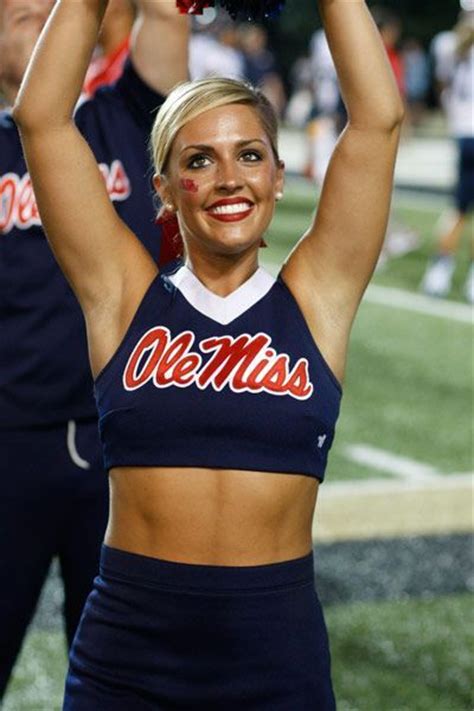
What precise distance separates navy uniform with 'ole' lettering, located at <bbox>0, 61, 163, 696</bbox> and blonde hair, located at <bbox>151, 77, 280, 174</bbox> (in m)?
0.75

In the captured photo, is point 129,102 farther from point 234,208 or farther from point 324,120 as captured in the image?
point 324,120

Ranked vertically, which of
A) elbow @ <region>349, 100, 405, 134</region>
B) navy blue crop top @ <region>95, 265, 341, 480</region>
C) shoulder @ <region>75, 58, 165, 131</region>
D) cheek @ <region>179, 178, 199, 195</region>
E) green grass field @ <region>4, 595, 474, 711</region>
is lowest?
green grass field @ <region>4, 595, 474, 711</region>

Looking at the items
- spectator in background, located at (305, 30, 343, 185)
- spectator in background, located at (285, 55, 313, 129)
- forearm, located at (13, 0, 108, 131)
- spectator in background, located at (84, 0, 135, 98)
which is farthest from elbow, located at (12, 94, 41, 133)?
spectator in background, located at (285, 55, 313, 129)

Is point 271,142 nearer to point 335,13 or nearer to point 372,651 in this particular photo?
point 335,13

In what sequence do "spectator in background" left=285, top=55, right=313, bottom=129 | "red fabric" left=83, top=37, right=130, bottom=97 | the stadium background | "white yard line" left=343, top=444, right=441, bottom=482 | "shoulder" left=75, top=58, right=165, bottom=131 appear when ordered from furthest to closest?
"spectator in background" left=285, top=55, right=313, bottom=129, "white yard line" left=343, top=444, right=441, bottom=482, the stadium background, "red fabric" left=83, top=37, right=130, bottom=97, "shoulder" left=75, top=58, right=165, bottom=131

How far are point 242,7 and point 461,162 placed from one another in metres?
9.03

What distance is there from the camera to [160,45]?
3691 millimetres

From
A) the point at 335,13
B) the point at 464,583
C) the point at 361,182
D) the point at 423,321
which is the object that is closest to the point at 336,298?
the point at 361,182

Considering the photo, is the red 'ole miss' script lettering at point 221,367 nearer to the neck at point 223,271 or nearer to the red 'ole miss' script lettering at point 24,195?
the neck at point 223,271

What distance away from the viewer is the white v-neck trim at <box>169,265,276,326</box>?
2.84 meters

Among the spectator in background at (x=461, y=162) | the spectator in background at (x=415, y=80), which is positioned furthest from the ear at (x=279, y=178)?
the spectator in background at (x=415, y=80)

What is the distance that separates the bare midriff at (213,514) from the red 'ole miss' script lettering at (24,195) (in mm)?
1074

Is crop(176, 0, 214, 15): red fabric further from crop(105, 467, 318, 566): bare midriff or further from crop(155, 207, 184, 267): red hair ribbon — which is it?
crop(105, 467, 318, 566): bare midriff

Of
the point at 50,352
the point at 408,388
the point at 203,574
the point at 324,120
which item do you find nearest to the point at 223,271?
the point at 203,574
